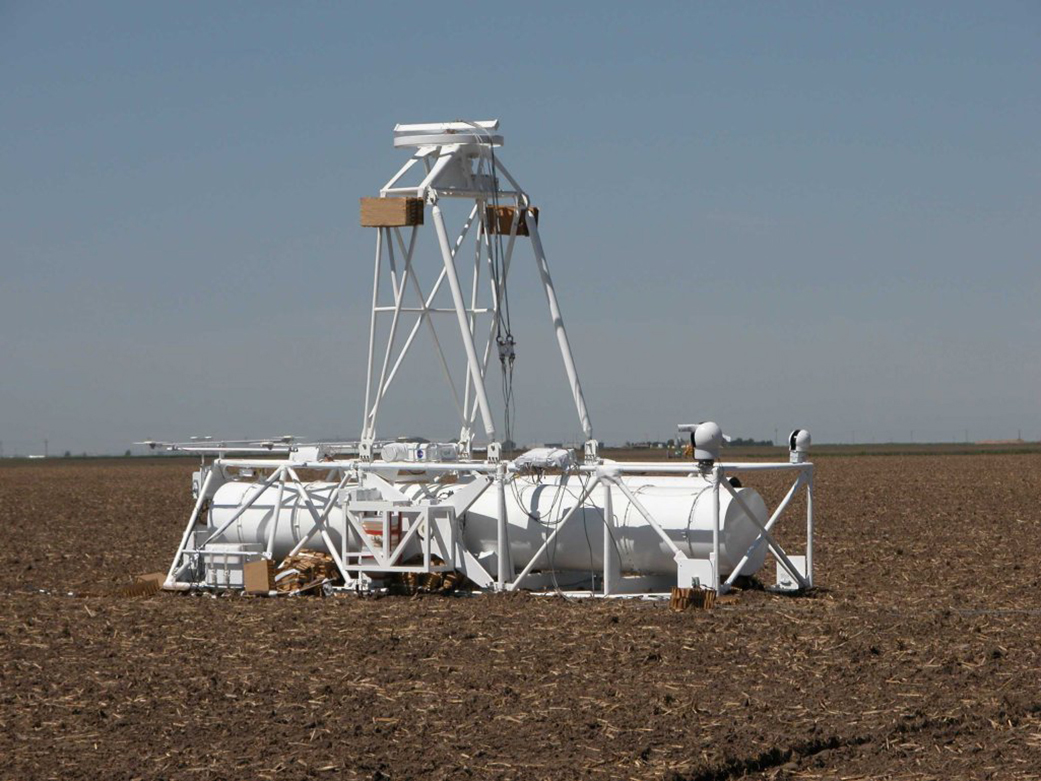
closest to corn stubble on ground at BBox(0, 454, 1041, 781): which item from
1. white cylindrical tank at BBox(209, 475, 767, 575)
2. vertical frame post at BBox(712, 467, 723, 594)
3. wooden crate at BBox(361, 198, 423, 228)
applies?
vertical frame post at BBox(712, 467, 723, 594)

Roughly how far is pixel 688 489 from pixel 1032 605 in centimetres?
448

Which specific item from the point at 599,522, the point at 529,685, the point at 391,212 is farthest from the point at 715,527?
the point at 391,212

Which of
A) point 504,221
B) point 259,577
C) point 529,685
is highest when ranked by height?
point 504,221

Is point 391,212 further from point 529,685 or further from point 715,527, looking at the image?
point 529,685

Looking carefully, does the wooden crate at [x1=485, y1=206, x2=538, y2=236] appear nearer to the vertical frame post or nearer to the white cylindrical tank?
the white cylindrical tank

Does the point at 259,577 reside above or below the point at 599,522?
below

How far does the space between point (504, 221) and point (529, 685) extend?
907cm

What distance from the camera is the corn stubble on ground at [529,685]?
11.2m

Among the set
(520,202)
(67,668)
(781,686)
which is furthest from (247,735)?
(520,202)

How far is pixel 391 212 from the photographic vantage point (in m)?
20.4

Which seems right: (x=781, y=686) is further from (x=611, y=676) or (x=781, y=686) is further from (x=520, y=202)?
(x=520, y=202)

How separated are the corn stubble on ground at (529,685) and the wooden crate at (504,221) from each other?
527cm

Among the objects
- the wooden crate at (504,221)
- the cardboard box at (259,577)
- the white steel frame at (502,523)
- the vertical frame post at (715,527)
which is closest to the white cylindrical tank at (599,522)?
the white steel frame at (502,523)

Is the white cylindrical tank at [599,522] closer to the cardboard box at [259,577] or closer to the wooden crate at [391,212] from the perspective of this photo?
the cardboard box at [259,577]
